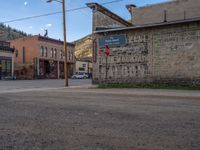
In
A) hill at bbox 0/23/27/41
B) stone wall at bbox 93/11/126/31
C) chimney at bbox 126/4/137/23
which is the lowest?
stone wall at bbox 93/11/126/31

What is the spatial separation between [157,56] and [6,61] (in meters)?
47.1

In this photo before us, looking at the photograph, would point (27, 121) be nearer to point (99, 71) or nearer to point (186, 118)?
point (186, 118)

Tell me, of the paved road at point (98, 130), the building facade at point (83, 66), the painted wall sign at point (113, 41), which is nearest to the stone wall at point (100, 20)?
the painted wall sign at point (113, 41)

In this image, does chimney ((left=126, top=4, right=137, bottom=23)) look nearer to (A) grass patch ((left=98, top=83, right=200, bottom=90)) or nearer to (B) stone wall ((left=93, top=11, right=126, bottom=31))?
(B) stone wall ((left=93, top=11, right=126, bottom=31))

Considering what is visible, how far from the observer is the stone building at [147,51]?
22719mm

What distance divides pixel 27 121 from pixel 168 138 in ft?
12.4

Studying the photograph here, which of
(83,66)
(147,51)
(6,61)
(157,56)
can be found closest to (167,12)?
(147,51)

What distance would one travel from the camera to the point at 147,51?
2486 centimetres

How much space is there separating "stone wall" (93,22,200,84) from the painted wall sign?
0.97 ft

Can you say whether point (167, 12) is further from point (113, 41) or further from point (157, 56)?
point (157, 56)

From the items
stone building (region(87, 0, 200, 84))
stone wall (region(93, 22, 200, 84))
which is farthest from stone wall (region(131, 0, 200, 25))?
stone wall (region(93, 22, 200, 84))

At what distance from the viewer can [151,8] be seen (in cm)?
3609

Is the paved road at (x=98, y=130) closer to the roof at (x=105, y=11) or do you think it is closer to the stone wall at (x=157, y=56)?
the stone wall at (x=157, y=56)

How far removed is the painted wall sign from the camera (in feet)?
86.6
